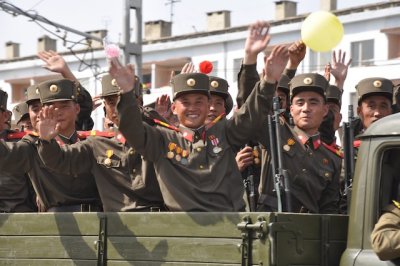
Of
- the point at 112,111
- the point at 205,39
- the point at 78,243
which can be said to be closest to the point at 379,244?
the point at 78,243

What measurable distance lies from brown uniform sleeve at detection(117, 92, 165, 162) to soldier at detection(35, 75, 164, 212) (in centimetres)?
33

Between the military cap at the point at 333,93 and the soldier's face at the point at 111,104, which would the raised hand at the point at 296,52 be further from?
the soldier's face at the point at 111,104

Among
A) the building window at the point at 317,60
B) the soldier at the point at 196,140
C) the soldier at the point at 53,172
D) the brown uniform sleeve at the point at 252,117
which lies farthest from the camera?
the building window at the point at 317,60

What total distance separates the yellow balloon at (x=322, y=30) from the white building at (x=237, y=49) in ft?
92.9

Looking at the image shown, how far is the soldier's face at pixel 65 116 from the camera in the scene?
28.5 ft

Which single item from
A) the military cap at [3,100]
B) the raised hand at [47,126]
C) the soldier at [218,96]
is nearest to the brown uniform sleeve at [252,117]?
the raised hand at [47,126]

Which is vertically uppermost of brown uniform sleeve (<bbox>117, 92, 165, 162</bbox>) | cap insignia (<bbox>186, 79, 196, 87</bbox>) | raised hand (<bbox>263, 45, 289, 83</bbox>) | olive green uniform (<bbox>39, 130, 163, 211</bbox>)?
raised hand (<bbox>263, 45, 289, 83</bbox>)

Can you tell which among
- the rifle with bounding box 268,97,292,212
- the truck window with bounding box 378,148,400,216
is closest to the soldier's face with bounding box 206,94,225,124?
the rifle with bounding box 268,97,292,212

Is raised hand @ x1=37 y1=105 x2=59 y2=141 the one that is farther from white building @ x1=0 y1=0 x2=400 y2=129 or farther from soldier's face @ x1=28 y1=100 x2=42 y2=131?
white building @ x1=0 y1=0 x2=400 y2=129

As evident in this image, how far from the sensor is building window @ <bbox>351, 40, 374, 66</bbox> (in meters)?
43.0

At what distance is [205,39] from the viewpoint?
47750mm

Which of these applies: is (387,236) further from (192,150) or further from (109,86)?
(109,86)

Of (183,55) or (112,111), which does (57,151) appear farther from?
(183,55)

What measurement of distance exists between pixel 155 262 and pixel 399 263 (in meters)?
1.42
